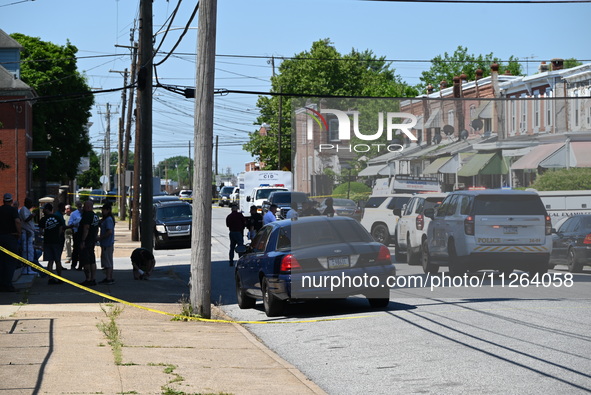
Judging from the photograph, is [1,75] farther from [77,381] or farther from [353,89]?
[77,381]

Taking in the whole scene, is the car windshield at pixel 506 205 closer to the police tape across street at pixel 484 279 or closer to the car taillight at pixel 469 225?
the car taillight at pixel 469 225

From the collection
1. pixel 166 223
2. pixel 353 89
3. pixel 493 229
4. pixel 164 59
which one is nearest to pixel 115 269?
pixel 164 59

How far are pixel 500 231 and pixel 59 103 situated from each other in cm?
5312

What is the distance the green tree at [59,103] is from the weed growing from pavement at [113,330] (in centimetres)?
5041

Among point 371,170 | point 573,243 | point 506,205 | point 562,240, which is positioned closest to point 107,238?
point 371,170

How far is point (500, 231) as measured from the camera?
56.0 feet

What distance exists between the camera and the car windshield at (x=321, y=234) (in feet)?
46.9

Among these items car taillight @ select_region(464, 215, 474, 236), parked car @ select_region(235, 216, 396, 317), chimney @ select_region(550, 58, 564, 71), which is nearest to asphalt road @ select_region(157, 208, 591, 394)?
parked car @ select_region(235, 216, 396, 317)

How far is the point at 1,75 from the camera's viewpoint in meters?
50.0

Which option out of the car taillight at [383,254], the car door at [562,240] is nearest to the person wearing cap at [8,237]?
the car taillight at [383,254]

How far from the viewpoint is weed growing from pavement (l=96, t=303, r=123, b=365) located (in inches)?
415

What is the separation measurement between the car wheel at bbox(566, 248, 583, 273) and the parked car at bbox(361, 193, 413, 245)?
4.51 metres

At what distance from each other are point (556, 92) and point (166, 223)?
75.8ft

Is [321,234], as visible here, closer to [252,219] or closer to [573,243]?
[573,243]
